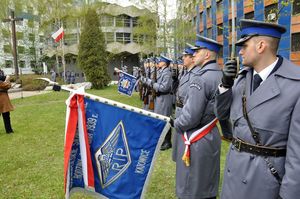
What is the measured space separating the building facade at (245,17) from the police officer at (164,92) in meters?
3.12

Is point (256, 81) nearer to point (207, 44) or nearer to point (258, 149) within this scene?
point (258, 149)

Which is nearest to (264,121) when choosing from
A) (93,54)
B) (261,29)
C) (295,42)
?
(261,29)

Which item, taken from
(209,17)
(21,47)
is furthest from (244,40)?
(21,47)

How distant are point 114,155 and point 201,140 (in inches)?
37.5

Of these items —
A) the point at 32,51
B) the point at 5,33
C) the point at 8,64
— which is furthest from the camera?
the point at 8,64

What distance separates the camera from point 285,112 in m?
2.19

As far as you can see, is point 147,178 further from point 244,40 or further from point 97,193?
point 244,40

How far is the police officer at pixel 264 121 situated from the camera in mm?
2152

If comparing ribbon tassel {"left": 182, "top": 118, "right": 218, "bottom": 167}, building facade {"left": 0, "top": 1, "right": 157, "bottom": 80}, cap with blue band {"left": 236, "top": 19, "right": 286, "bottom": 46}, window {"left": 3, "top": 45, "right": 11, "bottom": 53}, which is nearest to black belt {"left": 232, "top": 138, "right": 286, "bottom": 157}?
cap with blue band {"left": 236, "top": 19, "right": 286, "bottom": 46}

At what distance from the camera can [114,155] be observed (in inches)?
129

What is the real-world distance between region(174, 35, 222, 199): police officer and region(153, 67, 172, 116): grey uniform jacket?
11.1ft

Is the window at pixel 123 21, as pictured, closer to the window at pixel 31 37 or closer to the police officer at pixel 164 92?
the window at pixel 31 37

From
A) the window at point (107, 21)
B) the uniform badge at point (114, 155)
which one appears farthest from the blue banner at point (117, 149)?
the window at point (107, 21)

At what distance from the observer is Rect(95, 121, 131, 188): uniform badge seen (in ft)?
10.7
